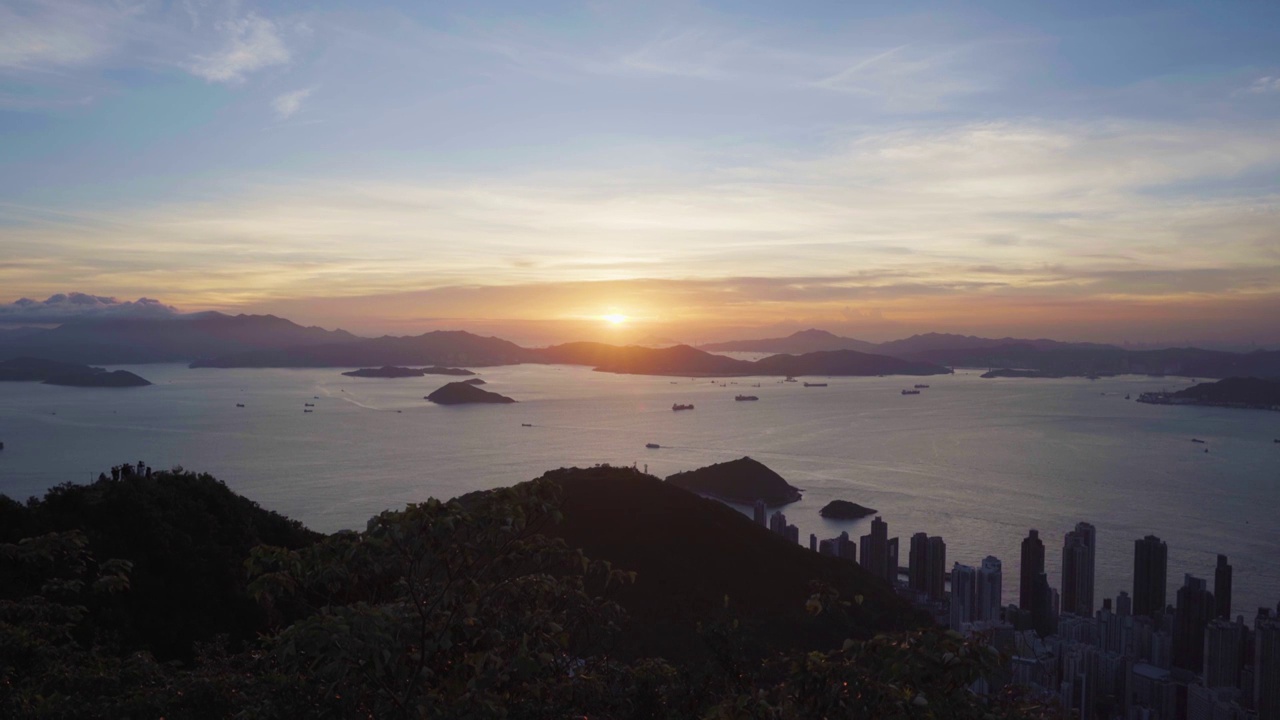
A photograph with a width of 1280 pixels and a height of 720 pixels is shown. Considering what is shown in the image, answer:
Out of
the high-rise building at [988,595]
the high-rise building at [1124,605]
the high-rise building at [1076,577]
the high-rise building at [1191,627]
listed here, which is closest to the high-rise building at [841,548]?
the high-rise building at [988,595]

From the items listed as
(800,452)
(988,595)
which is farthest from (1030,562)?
(800,452)

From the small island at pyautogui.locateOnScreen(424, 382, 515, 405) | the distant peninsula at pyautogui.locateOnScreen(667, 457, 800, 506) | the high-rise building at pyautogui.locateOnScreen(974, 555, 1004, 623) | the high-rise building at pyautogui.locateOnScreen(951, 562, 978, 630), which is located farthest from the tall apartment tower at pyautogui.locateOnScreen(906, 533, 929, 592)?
the small island at pyautogui.locateOnScreen(424, 382, 515, 405)

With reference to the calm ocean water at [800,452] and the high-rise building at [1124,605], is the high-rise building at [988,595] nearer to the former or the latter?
the high-rise building at [1124,605]

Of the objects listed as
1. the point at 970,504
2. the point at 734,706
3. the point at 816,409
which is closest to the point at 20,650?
the point at 734,706

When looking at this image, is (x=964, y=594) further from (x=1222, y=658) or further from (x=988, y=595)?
(x=1222, y=658)

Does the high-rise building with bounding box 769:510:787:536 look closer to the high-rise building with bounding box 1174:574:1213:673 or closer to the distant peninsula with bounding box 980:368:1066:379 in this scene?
the high-rise building with bounding box 1174:574:1213:673

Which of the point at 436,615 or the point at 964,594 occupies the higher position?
the point at 436,615

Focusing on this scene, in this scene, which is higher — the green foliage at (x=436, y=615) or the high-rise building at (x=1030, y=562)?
the green foliage at (x=436, y=615)
